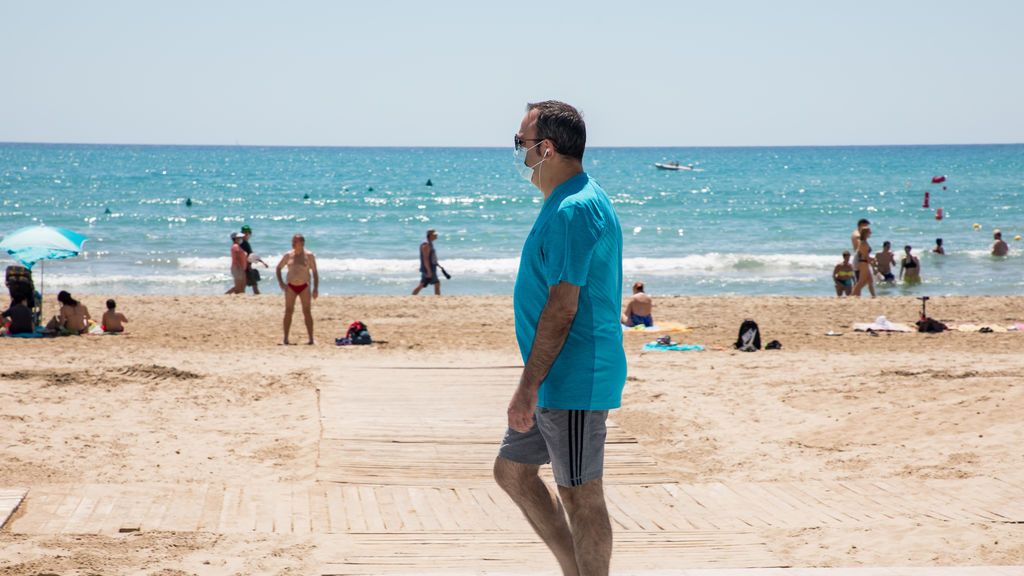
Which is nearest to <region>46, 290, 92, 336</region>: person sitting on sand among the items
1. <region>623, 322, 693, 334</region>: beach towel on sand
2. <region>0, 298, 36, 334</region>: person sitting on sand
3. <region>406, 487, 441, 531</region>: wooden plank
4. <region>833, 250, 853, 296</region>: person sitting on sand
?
<region>0, 298, 36, 334</region>: person sitting on sand

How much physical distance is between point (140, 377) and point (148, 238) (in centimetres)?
2724

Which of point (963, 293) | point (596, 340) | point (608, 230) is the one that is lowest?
point (963, 293)

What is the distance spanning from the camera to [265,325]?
15773mm

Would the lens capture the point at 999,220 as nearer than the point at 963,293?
No

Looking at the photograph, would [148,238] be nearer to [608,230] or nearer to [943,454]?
[943,454]

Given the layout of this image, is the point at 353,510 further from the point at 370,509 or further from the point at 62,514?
the point at 62,514

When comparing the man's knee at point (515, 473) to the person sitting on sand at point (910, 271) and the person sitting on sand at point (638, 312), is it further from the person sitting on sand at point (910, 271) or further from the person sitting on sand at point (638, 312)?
the person sitting on sand at point (910, 271)

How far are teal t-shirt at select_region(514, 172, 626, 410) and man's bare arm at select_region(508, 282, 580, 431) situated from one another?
0.15ft

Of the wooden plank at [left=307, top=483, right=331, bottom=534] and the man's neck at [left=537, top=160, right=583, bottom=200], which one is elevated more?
the man's neck at [left=537, top=160, right=583, bottom=200]

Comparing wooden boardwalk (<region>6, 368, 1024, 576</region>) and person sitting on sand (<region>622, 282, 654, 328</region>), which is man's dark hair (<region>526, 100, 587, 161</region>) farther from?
person sitting on sand (<region>622, 282, 654, 328</region>)

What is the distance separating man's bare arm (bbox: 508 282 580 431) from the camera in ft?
10.8

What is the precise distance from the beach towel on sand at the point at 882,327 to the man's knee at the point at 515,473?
Answer: 1209cm

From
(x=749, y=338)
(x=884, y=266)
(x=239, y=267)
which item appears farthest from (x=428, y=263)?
(x=884, y=266)

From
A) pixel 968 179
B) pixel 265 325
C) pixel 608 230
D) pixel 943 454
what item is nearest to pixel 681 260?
pixel 265 325
